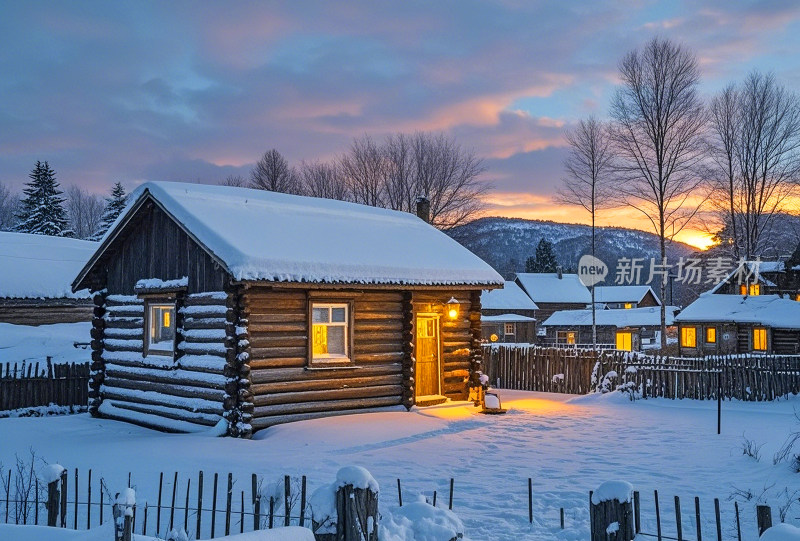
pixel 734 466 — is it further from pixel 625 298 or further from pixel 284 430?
pixel 625 298

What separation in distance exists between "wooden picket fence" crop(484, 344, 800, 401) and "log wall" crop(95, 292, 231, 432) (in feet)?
40.8

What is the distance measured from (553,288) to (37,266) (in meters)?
53.5

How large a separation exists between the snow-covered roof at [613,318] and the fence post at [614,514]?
5756cm

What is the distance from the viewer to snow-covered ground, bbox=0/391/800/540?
30.6 ft

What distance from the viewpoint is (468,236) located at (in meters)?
51.5

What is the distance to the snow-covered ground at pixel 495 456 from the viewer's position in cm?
934

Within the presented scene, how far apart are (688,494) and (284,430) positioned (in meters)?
7.96

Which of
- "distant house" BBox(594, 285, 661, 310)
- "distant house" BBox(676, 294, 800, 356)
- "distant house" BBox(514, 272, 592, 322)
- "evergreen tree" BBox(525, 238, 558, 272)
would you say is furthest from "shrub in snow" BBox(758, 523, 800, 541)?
"evergreen tree" BBox(525, 238, 558, 272)

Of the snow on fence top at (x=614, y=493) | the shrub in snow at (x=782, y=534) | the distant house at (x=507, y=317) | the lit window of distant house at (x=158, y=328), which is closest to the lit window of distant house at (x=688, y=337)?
Result: the distant house at (x=507, y=317)

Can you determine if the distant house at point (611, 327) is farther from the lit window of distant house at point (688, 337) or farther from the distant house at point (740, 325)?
the distant house at point (740, 325)

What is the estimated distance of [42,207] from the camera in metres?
58.7

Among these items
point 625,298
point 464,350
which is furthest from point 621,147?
point 625,298

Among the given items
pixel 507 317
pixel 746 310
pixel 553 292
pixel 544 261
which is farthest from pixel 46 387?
pixel 544 261

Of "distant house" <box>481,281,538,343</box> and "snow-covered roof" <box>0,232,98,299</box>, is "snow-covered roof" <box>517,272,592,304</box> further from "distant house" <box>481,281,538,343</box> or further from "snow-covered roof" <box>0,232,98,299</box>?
"snow-covered roof" <box>0,232,98,299</box>
